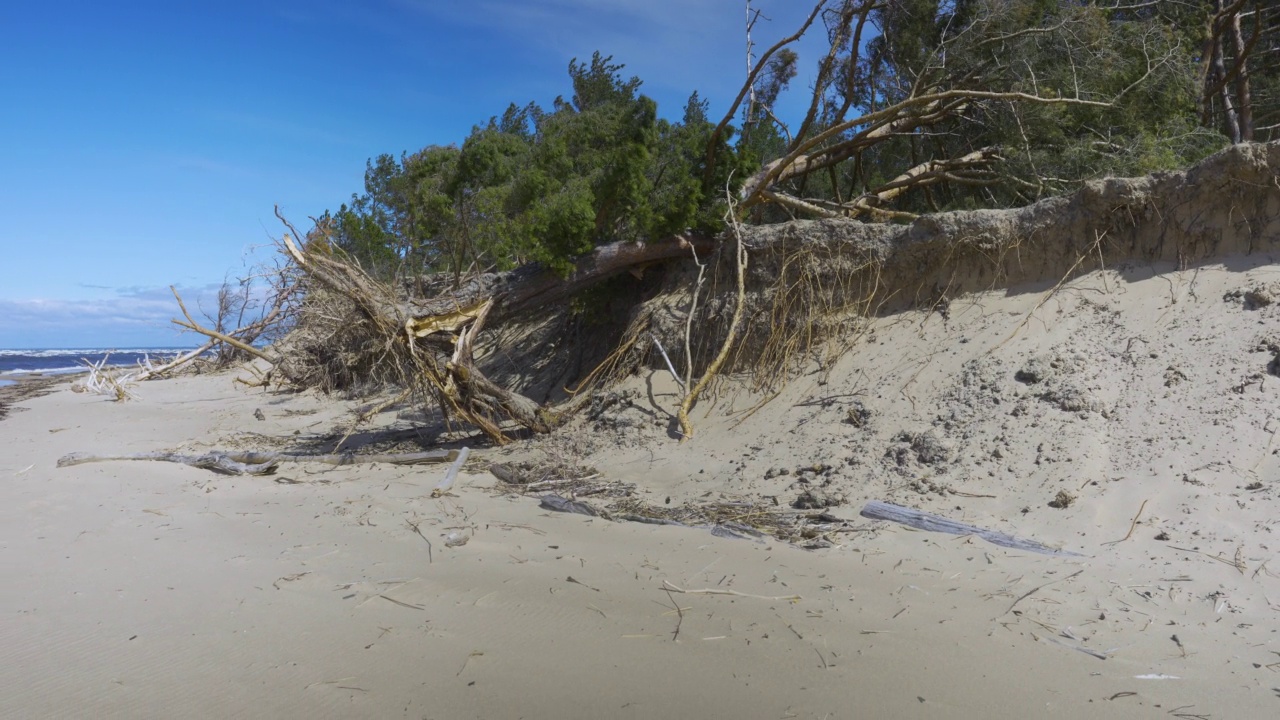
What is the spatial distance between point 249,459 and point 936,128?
10.4 metres

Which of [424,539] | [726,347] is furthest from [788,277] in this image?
[424,539]

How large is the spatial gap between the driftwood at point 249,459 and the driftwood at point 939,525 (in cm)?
462

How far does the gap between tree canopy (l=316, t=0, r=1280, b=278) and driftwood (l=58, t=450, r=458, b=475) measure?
87.1 inches

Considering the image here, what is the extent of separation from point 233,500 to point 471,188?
815 cm

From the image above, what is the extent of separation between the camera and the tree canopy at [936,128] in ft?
30.8

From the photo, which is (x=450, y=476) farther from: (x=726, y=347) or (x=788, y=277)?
(x=788, y=277)

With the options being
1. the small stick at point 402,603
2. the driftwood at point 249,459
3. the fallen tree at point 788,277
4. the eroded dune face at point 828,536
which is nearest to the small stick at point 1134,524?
the eroded dune face at point 828,536

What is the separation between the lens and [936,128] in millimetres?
12172

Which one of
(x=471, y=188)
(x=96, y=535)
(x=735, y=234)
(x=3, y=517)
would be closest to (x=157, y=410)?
(x=471, y=188)

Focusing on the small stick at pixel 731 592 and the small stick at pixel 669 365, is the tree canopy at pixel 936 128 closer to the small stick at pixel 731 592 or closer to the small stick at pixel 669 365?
the small stick at pixel 669 365

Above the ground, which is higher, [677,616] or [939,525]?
[939,525]

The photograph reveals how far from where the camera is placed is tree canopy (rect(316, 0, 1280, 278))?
9383mm

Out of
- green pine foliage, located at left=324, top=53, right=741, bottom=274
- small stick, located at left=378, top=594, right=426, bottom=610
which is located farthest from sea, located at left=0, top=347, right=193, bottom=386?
small stick, located at left=378, top=594, right=426, bottom=610

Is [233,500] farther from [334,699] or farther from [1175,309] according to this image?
[1175,309]
